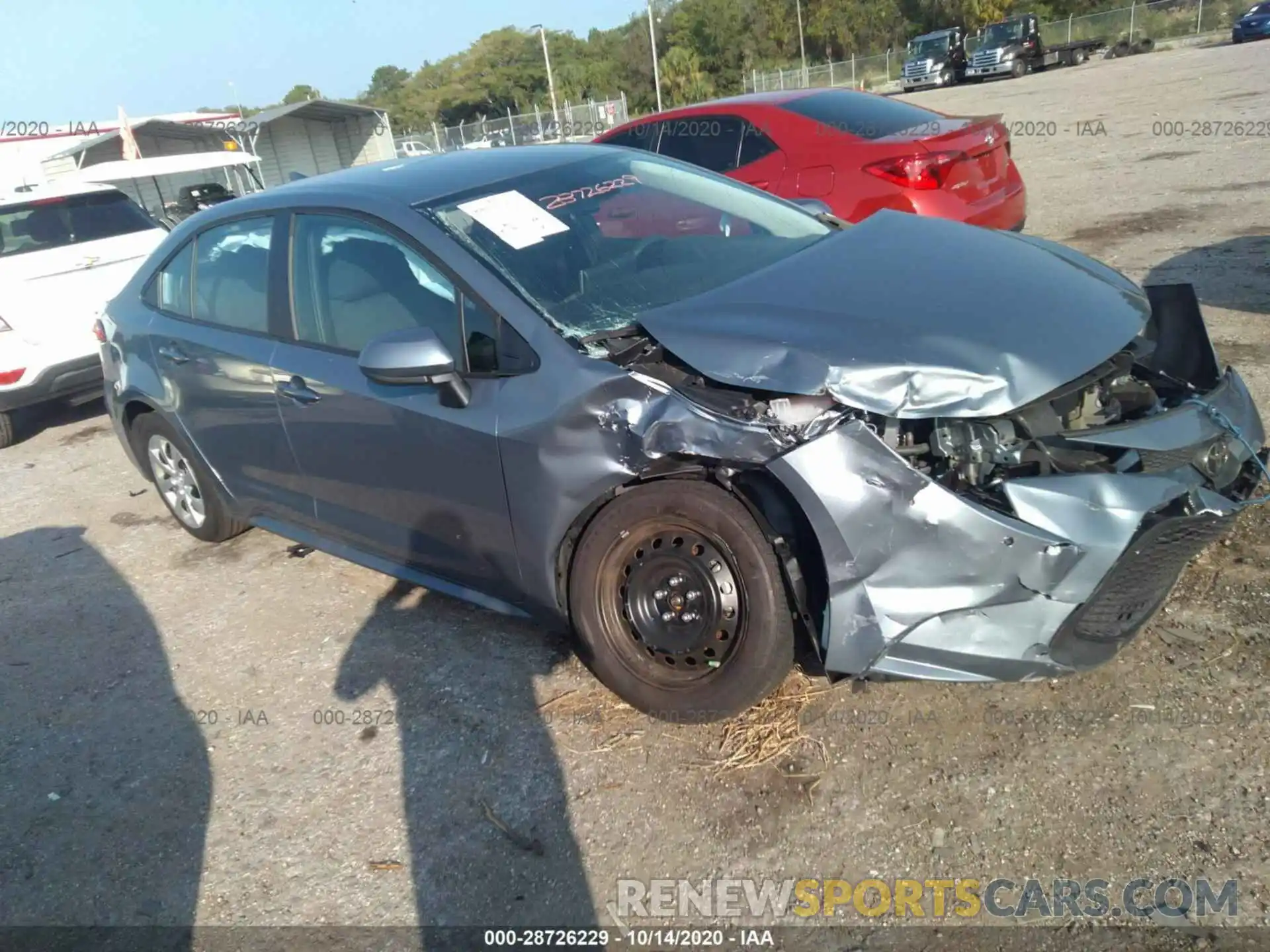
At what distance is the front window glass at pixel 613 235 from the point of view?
3.17 metres

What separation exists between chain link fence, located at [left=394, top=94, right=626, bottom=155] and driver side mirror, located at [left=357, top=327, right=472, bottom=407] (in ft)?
116

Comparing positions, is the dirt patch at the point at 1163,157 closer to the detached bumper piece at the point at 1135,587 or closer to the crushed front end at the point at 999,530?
the crushed front end at the point at 999,530

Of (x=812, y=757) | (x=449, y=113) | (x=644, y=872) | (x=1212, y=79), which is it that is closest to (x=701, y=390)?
(x=812, y=757)

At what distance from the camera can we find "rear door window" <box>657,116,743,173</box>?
6.71 meters

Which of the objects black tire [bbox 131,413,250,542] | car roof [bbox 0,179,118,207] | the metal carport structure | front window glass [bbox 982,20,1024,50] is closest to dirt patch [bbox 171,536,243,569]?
black tire [bbox 131,413,250,542]

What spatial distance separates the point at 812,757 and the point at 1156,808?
894 mm

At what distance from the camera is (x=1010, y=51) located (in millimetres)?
34531

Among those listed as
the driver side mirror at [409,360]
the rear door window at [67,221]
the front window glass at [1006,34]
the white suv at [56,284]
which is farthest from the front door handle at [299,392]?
the front window glass at [1006,34]

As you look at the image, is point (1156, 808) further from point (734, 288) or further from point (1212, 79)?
point (1212, 79)

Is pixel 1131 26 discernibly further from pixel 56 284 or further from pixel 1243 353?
pixel 56 284

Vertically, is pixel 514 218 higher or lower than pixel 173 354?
higher

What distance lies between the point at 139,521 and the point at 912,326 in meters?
4.70

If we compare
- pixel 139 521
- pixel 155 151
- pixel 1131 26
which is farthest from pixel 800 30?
pixel 139 521

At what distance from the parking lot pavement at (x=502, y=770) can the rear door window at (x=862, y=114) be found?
2894 millimetres
